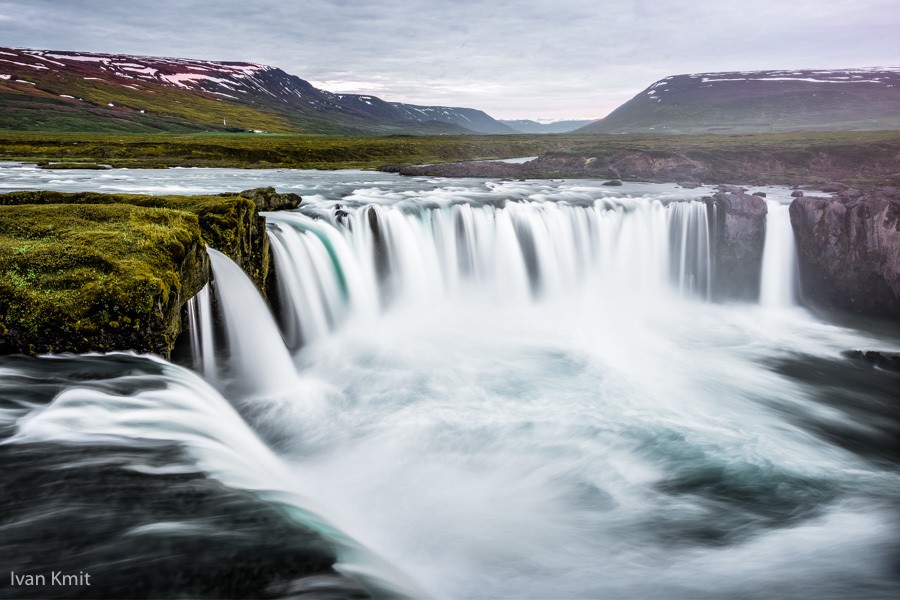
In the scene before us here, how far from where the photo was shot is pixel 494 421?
1018 centimetres

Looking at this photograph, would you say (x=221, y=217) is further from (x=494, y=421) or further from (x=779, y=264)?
(x=779, y=264)

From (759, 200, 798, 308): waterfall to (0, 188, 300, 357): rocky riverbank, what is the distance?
18.3 m

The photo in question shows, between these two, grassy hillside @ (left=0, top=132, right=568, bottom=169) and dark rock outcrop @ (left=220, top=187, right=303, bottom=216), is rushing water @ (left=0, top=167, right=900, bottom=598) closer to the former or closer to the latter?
dark rock outcrop @ (left=220, top=187, right=303, bottom=216)

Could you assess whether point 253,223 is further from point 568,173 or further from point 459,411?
point 568,173

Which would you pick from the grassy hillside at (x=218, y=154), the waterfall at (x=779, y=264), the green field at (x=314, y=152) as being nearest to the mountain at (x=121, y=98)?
the grassy hillside at (x=218, y=154)

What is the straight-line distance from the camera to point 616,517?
7.39 meters

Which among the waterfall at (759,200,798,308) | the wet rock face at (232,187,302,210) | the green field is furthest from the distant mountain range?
the waterfall at (759,200,798,308)

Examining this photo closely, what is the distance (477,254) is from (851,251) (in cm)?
1198

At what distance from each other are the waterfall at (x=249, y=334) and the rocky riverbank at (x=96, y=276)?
66 centimetres

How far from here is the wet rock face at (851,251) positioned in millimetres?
17453

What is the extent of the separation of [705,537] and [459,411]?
15.6 feet

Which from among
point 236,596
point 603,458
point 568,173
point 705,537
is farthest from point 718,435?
point 568,173

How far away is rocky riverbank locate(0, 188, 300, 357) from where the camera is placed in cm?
669

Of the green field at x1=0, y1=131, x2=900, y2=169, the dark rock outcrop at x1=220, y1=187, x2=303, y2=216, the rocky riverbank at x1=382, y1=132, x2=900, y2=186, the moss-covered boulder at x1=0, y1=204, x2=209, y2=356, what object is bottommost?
the moss-covered boulder at x1=0, y1=204, x2=209, y2=356
